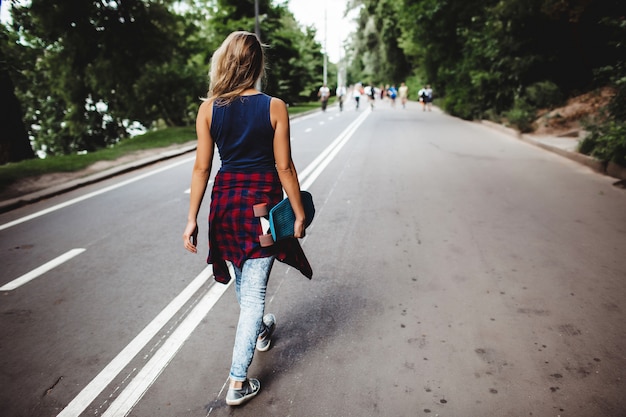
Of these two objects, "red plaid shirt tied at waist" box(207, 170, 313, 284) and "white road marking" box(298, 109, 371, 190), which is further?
"white road marking" box(298, 109, 371, 190)

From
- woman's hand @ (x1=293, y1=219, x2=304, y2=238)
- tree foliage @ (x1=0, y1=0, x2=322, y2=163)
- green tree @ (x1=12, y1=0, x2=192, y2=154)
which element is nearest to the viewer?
woman's hand @ (x1=293, y1=219, x2=304, y2=238)

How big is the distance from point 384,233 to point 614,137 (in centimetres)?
616

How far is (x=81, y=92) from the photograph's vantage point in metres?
23.1

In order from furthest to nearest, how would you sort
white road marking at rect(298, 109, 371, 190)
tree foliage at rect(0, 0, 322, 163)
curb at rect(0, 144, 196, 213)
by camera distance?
tree foliage at rect(0, 0, 322, 163), white road marking at rect(298, 109, 371, 190), curb at rect(0, 144, 196, 213)

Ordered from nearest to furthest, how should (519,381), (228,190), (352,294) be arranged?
(228,190) → (519,381) → (352,294)

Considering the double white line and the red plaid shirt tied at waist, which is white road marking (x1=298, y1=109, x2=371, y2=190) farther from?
the red plaid shirt tied at waist

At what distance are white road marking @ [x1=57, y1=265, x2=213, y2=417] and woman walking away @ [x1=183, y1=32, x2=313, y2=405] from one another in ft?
2.85

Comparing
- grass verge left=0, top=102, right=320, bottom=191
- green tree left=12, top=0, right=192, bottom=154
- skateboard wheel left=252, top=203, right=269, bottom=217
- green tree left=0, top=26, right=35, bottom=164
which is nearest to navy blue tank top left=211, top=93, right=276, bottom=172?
skateboard wheel left=252, top=203, right=269, bottom=217

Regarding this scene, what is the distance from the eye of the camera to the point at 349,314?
12.2ft

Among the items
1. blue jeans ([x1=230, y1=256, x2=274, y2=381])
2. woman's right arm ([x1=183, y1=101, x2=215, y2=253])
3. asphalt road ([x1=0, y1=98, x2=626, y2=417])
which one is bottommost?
asphalt road ([x1=0, y1=98, x2=626, y2=417])

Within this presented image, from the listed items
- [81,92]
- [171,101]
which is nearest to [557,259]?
[171,101]

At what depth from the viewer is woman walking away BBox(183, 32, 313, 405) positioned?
7.80 ft

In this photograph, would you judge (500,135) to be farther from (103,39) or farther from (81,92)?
(81,92)

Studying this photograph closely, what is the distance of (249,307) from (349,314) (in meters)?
1.30
